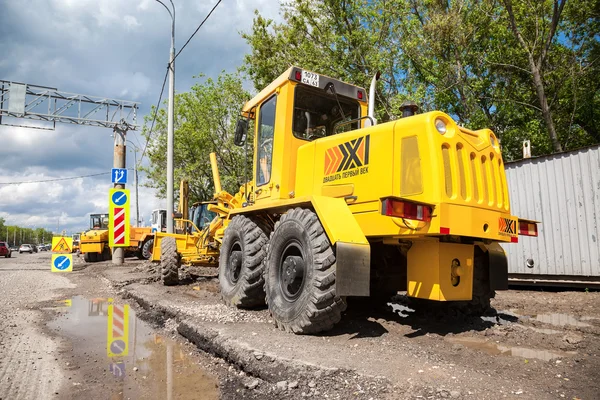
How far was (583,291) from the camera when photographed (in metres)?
8.42

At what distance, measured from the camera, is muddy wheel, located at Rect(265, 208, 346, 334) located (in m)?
4.43

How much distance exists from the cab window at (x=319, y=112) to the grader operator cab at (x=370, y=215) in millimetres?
21

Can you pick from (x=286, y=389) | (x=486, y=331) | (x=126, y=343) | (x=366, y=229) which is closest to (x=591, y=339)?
(x=486, y=331)

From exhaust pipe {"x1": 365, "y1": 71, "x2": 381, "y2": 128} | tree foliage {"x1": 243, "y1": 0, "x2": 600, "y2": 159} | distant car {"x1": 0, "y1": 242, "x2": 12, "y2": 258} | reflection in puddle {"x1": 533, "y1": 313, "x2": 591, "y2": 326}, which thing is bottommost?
reflection in puddle {"x1": 533, "y1": 313, "x2": 591, "y2": 326}

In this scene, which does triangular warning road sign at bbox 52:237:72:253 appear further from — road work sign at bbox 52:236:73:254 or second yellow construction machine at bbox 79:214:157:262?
second yellow construction machine at bbox 79:214:157:262

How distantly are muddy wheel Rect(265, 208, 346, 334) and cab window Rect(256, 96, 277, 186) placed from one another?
1.48 m

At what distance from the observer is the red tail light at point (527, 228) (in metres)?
5.31

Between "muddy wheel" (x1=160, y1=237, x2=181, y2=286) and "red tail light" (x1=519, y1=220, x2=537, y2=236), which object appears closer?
"red tail light" (x1=519, y1=220, x2=537, y2=236)

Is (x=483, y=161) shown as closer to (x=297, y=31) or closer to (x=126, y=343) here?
(x=126, y=343)

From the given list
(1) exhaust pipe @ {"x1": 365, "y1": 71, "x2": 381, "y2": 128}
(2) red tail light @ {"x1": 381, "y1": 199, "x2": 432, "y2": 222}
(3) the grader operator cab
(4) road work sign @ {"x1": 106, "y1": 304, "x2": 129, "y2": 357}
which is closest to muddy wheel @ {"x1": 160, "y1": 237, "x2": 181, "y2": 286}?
(4) road work sign @ {"x1": 106, "y1": 304, "x2": 129, "y2": 357}

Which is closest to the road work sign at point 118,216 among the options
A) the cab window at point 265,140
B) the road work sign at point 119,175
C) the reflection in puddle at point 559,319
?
the road work sign at point 119,175

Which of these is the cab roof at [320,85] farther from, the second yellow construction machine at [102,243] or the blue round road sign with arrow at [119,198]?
the second yellow construction machine at [102,243]

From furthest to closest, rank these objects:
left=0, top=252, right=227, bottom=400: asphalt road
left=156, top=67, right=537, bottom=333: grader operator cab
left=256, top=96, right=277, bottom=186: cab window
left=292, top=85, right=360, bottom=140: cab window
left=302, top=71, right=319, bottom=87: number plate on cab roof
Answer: left=256, top=96, right=277, bottom=186: cab window, left=292, top=85, right=360, bottom=140: cab window, left=302, top=71, right=319, bottom=87: number plate on cab roof, left=156, top=67, right=537, bottom=333: grader operator cab, left=0, top=252, right=227, bottom=400: asphalt road

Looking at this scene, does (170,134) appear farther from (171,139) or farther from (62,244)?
(62,244)
